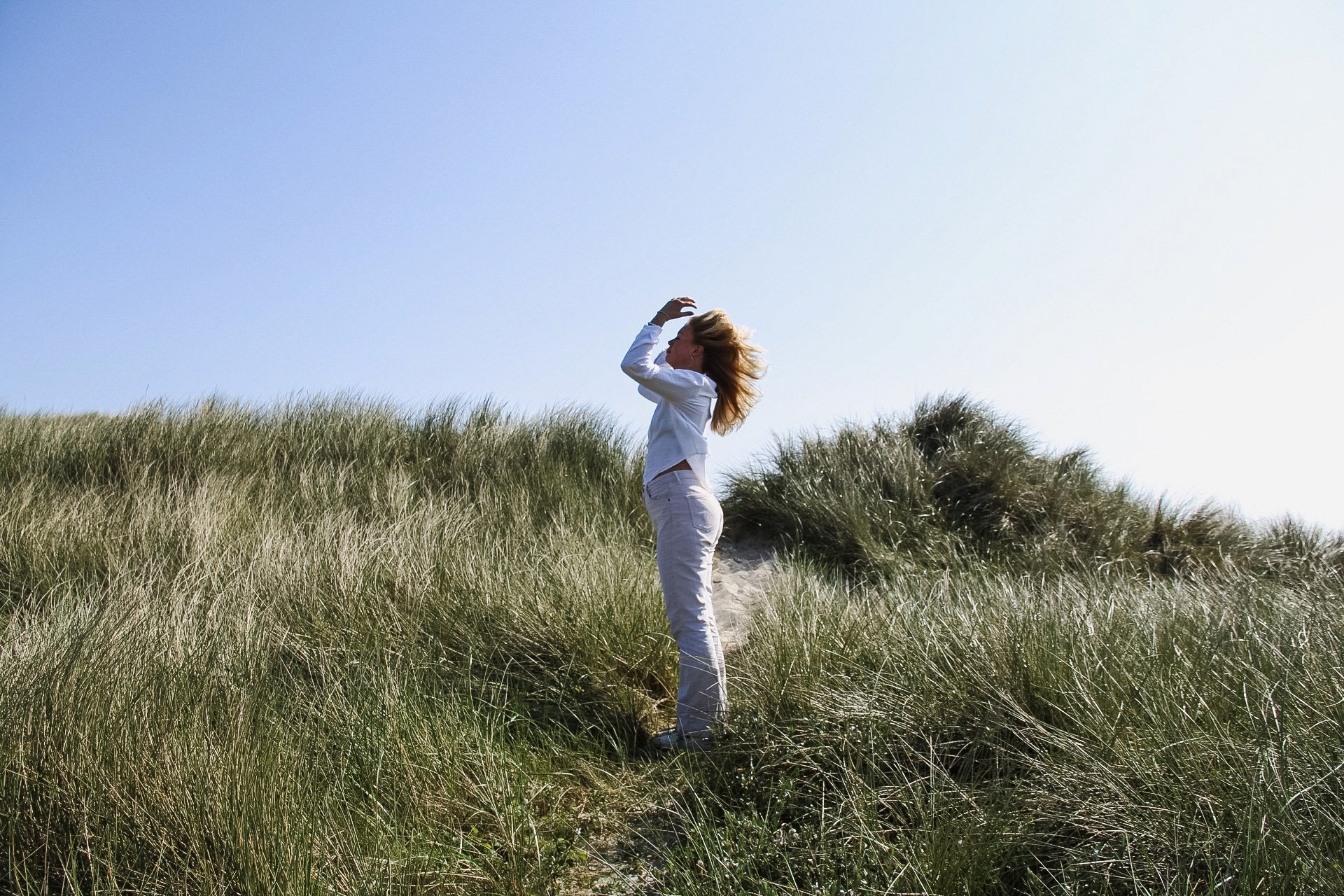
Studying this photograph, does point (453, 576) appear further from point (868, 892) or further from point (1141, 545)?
point (1141, 545)

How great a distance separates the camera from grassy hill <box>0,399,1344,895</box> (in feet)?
7.15

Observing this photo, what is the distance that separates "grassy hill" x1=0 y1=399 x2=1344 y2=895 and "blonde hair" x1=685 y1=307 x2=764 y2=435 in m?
1.19

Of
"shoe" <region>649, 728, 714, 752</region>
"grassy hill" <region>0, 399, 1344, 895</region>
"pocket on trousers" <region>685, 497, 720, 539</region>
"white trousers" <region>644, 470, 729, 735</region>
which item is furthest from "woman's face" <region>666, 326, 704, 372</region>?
"shoe" <region>649, 728, 714, 752</region>

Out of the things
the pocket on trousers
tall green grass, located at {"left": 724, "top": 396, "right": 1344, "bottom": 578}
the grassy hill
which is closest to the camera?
the grassy hill

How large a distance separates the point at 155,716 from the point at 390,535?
2.93 metres

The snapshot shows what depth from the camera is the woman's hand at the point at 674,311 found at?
3.74 metres

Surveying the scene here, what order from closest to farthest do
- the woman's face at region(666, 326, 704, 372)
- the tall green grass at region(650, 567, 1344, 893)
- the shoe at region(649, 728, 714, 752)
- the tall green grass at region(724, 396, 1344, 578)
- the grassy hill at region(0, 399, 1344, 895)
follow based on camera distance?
the tall green grass at region(650, 567, 1344, 893), the grassy hill at region(0, 399, 1344, 895), the shoe at region(649, 728, 714, 752), the woman's face at region(666, 326, 704, 372), the tall green grass at region(724, 396, 1344, 578)

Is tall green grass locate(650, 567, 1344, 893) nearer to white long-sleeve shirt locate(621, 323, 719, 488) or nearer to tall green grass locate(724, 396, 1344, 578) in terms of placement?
white long-sleeve shirt locate(621, 323, 719, 488)

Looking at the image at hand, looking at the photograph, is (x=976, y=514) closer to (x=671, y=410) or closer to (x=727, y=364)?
(x=727, y=364)

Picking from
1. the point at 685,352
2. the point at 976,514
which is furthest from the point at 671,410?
the point at 976,514

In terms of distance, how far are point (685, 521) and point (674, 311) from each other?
1126 millimetres

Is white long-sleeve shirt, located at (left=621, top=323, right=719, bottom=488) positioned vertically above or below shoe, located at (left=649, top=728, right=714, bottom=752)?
above

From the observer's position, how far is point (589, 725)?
11.4ft

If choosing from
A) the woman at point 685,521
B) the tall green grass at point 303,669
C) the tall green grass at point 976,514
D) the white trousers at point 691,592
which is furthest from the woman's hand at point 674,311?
the tall green grass at point 976,514
